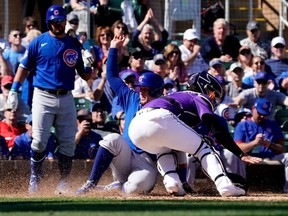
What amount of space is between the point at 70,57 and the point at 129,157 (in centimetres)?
168

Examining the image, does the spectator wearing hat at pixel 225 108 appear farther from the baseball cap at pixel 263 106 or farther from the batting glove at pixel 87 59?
the batting glove at pixel 87 59

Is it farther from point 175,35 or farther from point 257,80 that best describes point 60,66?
point 175,35

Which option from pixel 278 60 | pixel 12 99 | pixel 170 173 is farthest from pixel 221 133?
pixel 278 60

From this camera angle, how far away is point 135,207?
8445 millimetres

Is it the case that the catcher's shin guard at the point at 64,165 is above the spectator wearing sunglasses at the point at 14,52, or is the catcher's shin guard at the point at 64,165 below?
below

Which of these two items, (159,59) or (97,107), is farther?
(159,59)

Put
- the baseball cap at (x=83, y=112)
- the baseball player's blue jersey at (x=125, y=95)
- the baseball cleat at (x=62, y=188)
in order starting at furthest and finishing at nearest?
Result: the baseball cap at (x=83, y=112)
the baseball cleat at (x=62, y=188)
the baseball player's blue jersey at (x=125, y=95)

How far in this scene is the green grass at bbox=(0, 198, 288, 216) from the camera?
7734mm

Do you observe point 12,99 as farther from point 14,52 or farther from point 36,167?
point 14,52

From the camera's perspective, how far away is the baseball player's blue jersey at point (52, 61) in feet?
38.4

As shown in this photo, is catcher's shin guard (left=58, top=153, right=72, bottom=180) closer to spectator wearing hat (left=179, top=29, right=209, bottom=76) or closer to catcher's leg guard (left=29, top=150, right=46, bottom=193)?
catcher's leg guard (left=29, top=150, right=46, bottom=193)

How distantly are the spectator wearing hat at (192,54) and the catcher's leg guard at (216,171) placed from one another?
5484mm

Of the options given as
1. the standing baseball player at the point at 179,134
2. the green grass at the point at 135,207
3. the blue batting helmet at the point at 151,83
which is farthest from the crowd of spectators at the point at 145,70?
the green grass at the point at 135,207

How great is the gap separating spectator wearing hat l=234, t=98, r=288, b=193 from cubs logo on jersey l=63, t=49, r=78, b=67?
114 inches
